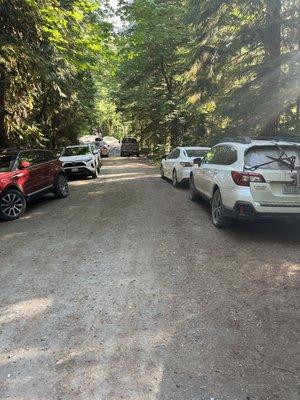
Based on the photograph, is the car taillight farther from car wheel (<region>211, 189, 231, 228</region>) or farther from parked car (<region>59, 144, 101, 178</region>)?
parked car (<region>59, 144, 101, 178</region>)

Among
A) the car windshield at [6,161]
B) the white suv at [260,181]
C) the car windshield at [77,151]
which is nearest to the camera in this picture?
the white suv at [260,181]

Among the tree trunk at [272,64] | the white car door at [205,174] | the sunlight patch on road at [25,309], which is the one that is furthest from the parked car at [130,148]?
the sunlight patch on road at [25,309]

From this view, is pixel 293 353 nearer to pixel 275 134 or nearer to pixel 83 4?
pixel 275 134

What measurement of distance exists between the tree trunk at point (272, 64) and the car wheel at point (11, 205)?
773cm

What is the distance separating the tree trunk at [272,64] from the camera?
1146cm

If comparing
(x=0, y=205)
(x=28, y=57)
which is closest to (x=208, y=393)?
(x=0, y=205)

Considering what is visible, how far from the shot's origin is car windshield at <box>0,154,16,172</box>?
10242 millimetres

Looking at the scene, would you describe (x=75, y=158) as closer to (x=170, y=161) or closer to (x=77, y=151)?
(x=77, y=151)

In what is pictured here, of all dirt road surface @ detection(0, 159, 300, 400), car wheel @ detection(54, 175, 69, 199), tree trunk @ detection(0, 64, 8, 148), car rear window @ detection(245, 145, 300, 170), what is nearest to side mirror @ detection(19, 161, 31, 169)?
car wheel @ detection(54, 175, 69, 199)

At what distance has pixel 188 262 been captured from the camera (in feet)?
19.7

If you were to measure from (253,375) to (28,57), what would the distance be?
1036 centimetres

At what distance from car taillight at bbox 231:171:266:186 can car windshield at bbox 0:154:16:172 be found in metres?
6.30

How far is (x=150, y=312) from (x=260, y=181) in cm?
345

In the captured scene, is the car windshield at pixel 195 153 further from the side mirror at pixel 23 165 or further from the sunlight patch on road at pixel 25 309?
the sunlight patch on road at pixel 25 309
